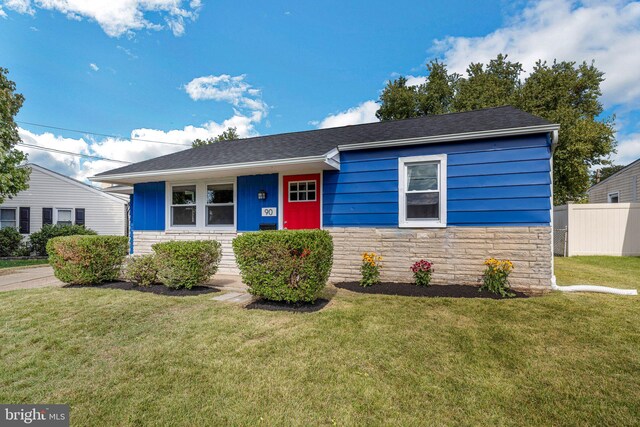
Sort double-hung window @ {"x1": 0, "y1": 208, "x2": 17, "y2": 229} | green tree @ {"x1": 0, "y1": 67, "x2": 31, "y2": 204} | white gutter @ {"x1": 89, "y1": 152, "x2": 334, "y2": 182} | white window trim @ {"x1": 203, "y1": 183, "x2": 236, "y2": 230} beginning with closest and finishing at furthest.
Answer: white gutter @ {"x1": 89, "y1": 152, "x2": 334, "y2": 182} → white window trim @ {"x1": 203, "y1": 183, "x2": 236, "y2": 230} → green tree @ {"x1": 0, "y1": 67, "x2": 31, "y2": 204} → double-hung window @ {"x1": 0, "y1": 208, "x2": 17, "y2": 229}

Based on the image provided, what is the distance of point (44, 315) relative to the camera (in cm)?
430

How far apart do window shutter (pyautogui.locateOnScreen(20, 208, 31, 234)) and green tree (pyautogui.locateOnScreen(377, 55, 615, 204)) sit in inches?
885

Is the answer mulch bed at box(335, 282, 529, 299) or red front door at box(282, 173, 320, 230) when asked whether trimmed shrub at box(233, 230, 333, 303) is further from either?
red front door at box(282, 173, 320, 230)

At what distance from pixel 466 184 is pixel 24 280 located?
10536 millimetres

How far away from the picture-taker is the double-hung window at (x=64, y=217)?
16.3m

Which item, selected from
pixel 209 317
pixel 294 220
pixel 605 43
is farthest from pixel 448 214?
pixel 605 43

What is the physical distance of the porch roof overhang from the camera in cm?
643

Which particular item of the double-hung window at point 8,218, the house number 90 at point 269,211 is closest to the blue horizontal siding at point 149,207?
the house number 90 at point 269,211

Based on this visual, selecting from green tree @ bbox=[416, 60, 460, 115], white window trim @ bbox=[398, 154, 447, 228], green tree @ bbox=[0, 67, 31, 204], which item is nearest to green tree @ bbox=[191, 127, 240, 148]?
green tree @ bbox=[416, 60, 460, 115]

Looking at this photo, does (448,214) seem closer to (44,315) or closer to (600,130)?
(44,315)

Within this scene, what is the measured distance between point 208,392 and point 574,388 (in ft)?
9.81

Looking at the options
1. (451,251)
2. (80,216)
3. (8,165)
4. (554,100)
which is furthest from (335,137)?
(80,216)

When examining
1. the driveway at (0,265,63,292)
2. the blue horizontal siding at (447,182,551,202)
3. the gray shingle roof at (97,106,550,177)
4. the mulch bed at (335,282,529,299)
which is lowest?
the driveway at (0,265,63,292)

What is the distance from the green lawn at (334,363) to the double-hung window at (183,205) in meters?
4.28
